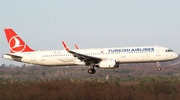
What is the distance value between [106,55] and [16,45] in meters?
13.3

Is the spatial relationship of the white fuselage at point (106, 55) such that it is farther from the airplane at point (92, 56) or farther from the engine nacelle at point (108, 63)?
the engine nacelle at point (108, 63)

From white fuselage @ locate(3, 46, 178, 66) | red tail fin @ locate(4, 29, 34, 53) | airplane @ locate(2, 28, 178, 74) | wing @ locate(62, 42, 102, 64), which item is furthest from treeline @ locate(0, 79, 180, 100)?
red tail fin @ locate(4, 29, 34, 53)

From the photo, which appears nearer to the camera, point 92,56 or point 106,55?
point 106,55

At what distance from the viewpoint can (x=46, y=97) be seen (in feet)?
180

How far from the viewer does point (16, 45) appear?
62.7 m

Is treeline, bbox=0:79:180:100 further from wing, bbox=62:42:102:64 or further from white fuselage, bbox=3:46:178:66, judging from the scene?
wing, bbox=62:42:102:64

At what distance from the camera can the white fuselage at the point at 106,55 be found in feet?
186

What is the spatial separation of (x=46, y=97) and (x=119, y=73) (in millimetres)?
53755

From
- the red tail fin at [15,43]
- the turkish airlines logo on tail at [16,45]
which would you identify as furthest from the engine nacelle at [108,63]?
the turkish airlines logo on tail at [16,45]

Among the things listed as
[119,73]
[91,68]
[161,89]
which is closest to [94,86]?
[91,68]

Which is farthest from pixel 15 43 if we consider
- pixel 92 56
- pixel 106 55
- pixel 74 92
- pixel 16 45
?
pixel 106 55

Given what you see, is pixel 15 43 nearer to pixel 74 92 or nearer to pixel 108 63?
pixel 74 92

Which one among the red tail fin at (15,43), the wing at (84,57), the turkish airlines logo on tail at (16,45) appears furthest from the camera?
the turkish airlines logo on tail at (16,45)

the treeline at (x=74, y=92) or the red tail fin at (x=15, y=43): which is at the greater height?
the red tail fin at (x=15, y=43)
